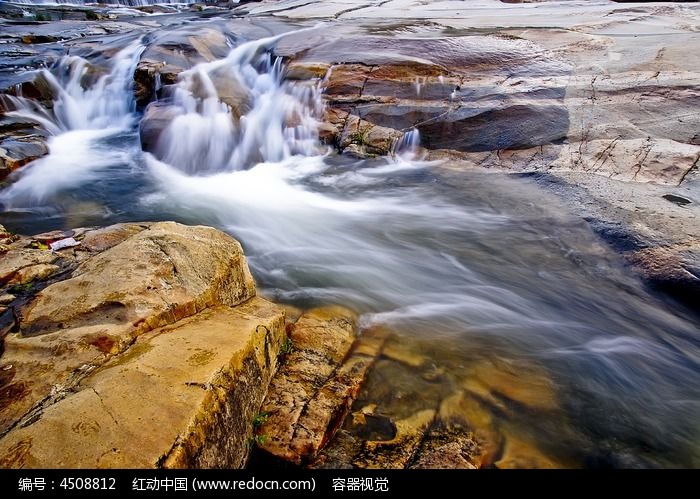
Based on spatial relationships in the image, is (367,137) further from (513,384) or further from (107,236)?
(513,384)

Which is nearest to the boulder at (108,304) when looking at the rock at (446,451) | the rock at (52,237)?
the rock at (52,237)

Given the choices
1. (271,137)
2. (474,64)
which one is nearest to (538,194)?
(474,64)

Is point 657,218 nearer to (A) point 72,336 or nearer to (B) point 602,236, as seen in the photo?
(B) point 602,236

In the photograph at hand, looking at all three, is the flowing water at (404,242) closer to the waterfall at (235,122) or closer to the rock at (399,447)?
the waterfall at (235,122)

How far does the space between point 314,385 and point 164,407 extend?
3.81 feet

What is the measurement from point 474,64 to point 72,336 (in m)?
8.56

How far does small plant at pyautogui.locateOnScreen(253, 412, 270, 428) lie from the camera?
2.67 metres

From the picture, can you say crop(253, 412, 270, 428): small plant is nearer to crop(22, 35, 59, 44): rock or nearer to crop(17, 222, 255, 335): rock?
crop(17, 222, 255, 335): rock

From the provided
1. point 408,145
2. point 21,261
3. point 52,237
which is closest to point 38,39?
point 52,237

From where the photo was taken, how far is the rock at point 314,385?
2.61 metres

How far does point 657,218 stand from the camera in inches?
189

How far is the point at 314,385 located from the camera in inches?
119

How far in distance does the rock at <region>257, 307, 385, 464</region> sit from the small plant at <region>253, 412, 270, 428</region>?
0.01 metres

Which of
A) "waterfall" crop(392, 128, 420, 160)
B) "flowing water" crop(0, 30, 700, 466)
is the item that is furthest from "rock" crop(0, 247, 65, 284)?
"waterfall" crop(392, 128, 420, 160)
